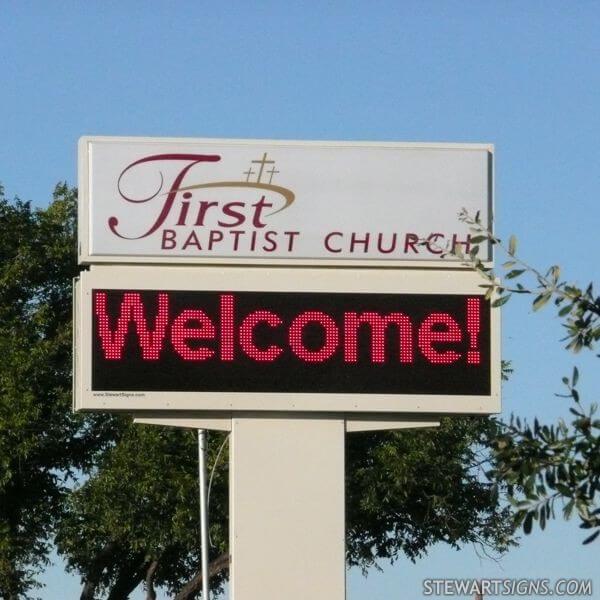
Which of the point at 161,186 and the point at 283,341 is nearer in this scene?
the point at 283,341

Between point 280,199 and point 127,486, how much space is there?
22.6m

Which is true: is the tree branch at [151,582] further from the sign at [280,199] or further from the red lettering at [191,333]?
the red lettering at [191,333]

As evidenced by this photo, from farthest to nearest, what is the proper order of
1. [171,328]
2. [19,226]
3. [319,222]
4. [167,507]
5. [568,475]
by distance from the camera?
1. [19,226]
2. [167,507]
3. [319,222]
4. [171,328]
5. [568,475]

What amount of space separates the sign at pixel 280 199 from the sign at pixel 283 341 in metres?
0.37

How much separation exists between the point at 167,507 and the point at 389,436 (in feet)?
15.4

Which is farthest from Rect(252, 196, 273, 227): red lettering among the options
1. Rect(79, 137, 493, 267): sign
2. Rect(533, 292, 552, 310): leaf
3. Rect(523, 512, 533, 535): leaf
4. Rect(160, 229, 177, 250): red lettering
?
Rect(523, 512, 533, 535): leaf

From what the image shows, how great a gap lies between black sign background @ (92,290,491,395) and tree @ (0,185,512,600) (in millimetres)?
21500

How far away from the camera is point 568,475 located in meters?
8.20

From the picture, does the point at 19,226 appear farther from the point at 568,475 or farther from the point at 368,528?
the point at 568,475

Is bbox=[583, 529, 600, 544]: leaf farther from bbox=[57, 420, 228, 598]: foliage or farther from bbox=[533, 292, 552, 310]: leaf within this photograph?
bbox=[57, 420, 228, 598]: foliage

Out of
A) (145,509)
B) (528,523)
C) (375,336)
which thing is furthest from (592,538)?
(145,509)

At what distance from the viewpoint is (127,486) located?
3756cm

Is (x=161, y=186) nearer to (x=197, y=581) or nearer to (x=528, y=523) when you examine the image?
(x=528, y=523)

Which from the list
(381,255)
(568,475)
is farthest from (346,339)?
(568,475)
